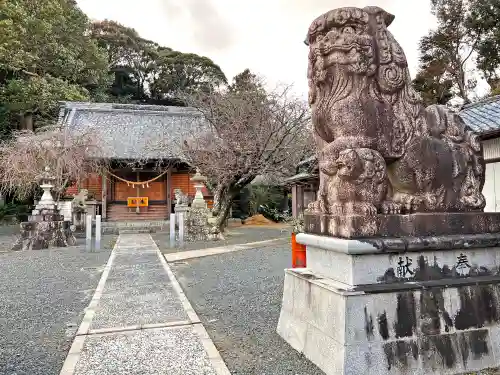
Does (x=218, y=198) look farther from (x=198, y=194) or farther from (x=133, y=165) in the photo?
(x=133, y=165)

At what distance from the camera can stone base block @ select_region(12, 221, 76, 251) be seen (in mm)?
11977

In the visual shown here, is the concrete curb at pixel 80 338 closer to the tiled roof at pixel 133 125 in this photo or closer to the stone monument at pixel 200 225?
the stone monument at pixel 200 225

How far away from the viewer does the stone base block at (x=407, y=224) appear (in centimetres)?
296

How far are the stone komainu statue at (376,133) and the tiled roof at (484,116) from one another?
17.3 feet

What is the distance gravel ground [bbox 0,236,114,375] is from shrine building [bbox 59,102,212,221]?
9.56 meters

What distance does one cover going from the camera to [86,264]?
8875mm

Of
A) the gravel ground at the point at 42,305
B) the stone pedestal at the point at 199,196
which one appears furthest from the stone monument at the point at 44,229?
the stone pedestal at the point at 199,196

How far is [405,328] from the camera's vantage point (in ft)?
9.37

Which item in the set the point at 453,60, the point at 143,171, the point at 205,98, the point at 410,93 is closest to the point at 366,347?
the point at 410,93

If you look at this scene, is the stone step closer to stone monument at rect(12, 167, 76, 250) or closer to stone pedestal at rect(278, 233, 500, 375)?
stone monument at rect(12, 167, 76, 250)

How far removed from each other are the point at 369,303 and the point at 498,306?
1.24 meters

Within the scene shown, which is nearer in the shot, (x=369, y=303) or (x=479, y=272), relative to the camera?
(x=369, y=303)

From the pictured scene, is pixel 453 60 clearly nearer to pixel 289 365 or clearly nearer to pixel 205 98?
pixel 205 98

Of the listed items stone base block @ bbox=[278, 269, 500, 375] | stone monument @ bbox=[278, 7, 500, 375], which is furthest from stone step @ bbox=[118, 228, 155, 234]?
stone base block @ bbox=[278, 269, 500, 375]
